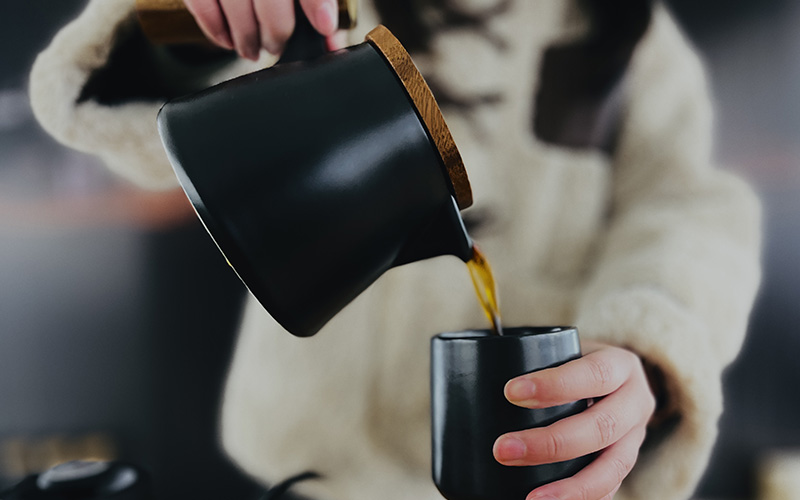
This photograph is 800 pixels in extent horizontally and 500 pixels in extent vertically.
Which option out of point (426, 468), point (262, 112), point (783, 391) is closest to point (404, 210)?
point (262, 112)

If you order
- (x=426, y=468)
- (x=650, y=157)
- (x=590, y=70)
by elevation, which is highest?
(x=590, y=70)

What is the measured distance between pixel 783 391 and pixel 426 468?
47 centimetres

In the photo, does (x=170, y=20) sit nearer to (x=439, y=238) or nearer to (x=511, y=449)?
(x=439, y=238)

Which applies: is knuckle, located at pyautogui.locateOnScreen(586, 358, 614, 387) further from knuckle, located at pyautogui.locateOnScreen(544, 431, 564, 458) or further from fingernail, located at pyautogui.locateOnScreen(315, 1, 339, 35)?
fingernail, located at pyautogui.locateOnScreen(315, 1, 339, 35)

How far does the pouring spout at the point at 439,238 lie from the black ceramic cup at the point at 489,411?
6 cm

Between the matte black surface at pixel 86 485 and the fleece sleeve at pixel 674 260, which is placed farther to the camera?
the fleece sleeve at pixel 674 260

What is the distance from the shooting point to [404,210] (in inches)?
11.6

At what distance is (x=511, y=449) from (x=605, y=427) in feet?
0.33

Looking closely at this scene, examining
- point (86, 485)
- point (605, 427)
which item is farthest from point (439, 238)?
point (86, 485)

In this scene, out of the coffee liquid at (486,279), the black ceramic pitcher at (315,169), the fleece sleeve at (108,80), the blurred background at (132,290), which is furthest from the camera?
the blurred background at (132,290)

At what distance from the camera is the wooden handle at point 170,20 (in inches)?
15.9

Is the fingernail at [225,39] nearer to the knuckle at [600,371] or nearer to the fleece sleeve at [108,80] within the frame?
the fleece sleeve at [108,80]

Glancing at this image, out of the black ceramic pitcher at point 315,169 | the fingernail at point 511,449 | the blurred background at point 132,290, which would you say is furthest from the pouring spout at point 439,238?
the blurred background at point 132,290

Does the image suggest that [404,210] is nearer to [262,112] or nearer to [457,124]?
[262,112]
